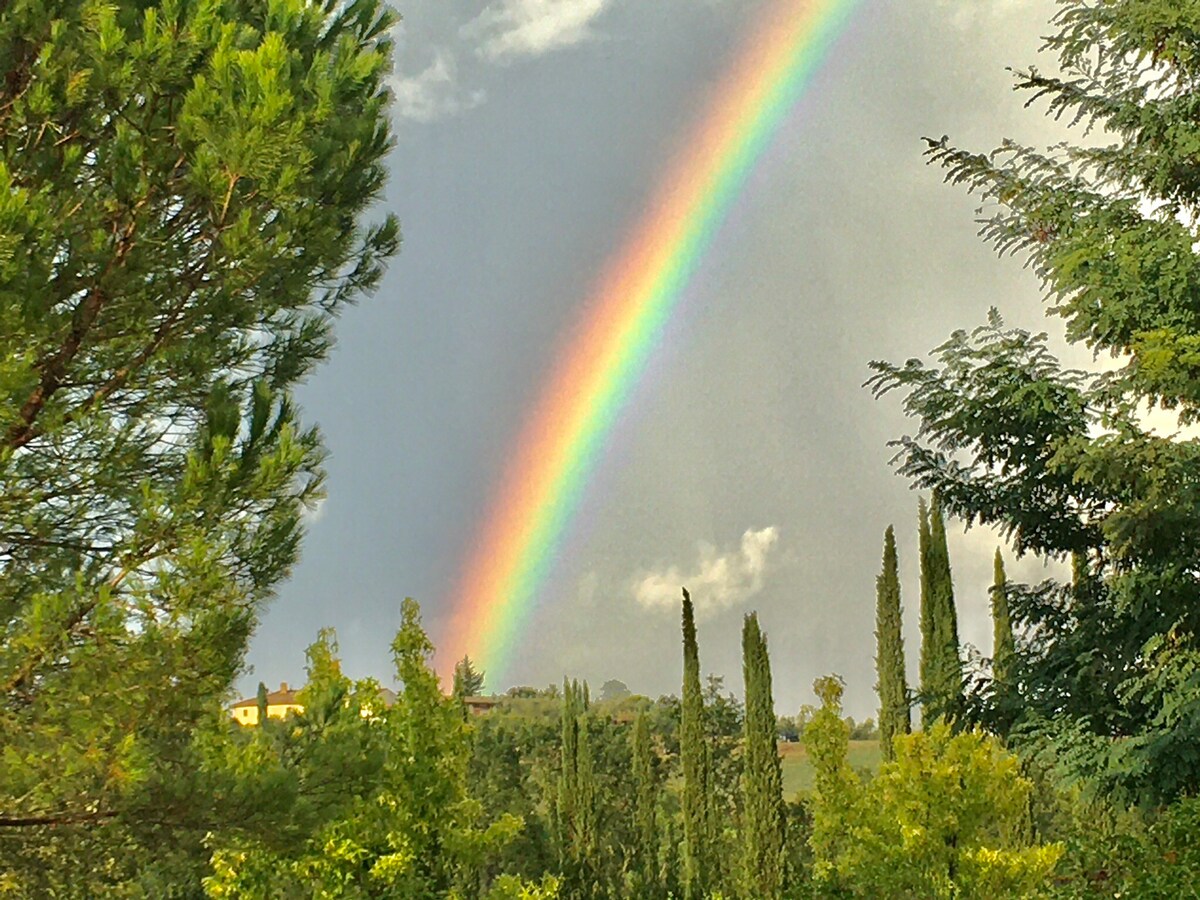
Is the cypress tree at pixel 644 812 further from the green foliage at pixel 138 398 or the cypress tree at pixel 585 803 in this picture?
the green foliage at pixel 138 398

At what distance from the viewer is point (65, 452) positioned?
5566 millimetres

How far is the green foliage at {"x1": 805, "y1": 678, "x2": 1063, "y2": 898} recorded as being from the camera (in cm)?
1194

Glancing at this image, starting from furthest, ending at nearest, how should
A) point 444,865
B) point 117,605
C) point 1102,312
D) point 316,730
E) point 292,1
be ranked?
point 444,865, point 1102,312, point 316,730, point 292,1, point 117,605

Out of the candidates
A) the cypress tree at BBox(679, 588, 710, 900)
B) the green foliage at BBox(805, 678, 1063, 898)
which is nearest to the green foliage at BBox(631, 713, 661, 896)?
the cypress tree at BBox(679, 588, 710, 900)

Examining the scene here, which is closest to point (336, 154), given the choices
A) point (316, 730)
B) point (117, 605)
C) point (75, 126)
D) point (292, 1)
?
point (292, 1)

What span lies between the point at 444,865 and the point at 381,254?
563 cm

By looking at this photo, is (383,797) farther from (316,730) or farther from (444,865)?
(316,730)

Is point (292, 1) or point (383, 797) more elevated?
point (292, 1)

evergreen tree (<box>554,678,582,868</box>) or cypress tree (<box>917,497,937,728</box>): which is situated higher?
cypress tree (<box>917,497,937,728</box>)

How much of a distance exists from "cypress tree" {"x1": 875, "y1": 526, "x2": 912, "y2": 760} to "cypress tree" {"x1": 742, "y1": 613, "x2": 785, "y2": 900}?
2474 millimetres

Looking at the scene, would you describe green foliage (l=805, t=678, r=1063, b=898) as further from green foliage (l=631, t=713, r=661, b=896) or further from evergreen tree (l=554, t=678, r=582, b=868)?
evergreen tree (l=554, t=678, r=582, b=868)

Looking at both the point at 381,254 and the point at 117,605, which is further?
the point at 381,254

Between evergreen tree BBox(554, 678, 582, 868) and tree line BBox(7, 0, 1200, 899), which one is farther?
evergreen tree BBox(554, 678, 582, 868)

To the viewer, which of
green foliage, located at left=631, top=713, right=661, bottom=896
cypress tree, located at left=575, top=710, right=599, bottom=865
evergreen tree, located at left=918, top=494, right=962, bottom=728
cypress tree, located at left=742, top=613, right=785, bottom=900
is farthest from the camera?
cypress tree, located at left=575, top=710, right=599, bottom=865
